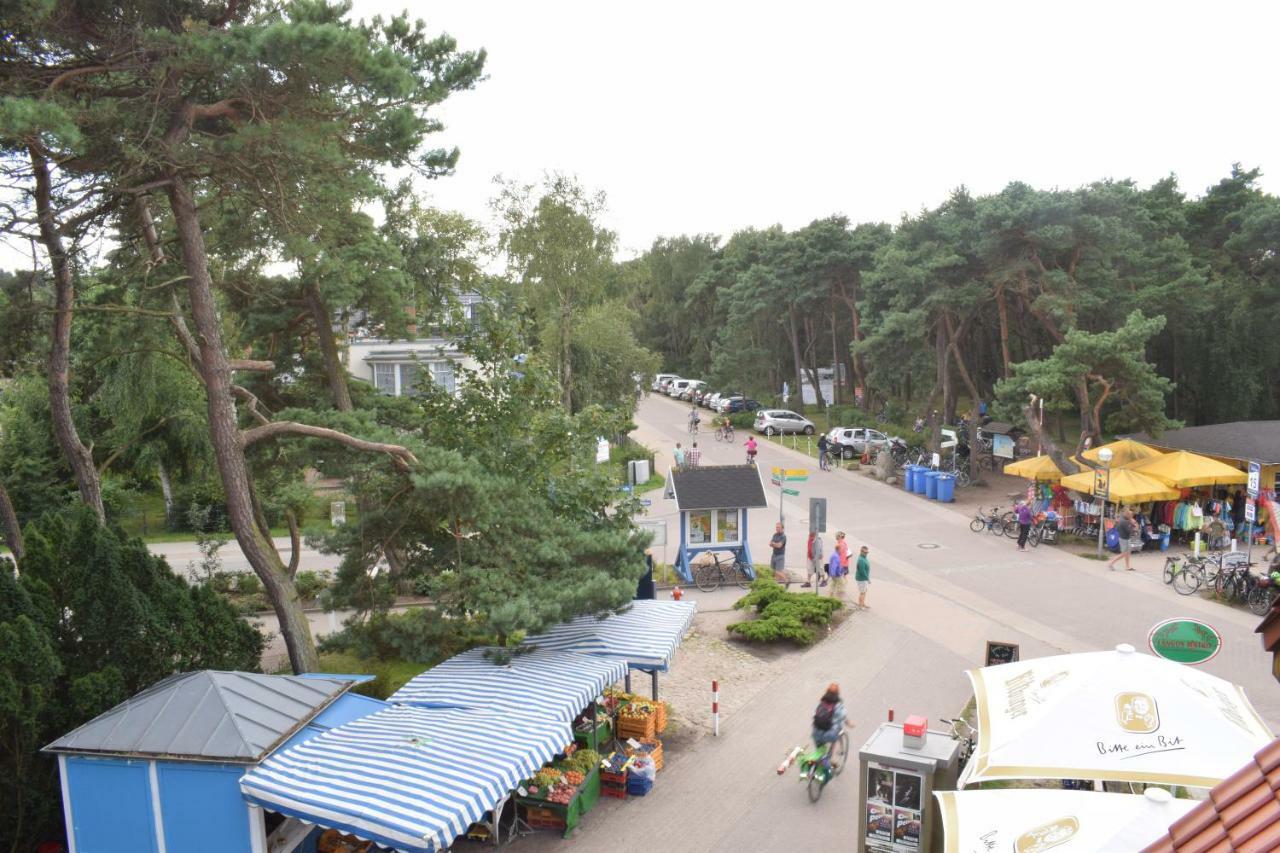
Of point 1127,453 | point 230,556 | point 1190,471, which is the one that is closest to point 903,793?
point 1190,471

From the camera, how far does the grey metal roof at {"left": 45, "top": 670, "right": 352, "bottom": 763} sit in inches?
321

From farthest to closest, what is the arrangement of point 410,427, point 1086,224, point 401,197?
point 1086,224 → point 401,197 → point 410,427

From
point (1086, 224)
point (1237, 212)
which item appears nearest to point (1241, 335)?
point (1237, 212)

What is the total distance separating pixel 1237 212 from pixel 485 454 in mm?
38475

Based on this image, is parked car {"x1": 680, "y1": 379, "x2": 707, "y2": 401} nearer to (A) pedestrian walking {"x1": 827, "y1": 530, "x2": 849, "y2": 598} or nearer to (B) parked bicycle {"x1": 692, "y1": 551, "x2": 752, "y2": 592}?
(B) parked bicycle {"x1": 692, "y1": 551, "x2": 752, "y2": 592}

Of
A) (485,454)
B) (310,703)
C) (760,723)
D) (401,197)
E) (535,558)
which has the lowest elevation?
(760,723)

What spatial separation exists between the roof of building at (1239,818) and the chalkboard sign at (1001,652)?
9579 millimetres

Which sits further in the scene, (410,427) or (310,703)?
(410,427)

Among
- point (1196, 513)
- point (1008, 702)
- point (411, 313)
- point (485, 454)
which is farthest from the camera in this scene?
point (1196, 513)

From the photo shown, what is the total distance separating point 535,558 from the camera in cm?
1170

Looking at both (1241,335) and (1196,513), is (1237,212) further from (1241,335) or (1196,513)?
(1196,513)

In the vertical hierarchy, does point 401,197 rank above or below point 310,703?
above

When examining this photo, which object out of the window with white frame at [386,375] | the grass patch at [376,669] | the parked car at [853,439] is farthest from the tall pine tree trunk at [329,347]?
the parked car at [853,439]

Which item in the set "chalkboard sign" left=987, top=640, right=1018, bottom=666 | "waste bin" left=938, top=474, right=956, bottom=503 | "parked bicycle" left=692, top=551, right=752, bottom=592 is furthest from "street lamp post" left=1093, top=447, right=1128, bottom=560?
"chalkboard sign" left=987, top=640, right=1018, bottom=666
